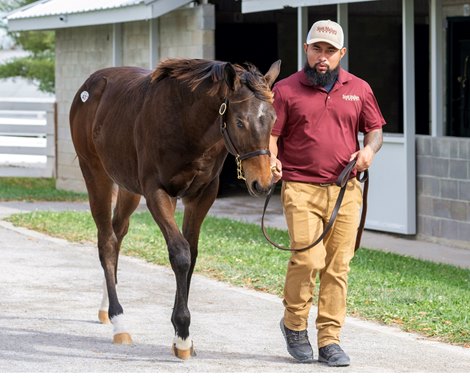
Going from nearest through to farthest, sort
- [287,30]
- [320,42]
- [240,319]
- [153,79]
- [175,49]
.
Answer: [320,42], [153,79], [240,319], [175,49], [287,30]

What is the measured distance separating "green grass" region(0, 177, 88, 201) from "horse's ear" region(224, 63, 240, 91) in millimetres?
13437

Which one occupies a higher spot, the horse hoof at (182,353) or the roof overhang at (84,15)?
the roof overhang at (84,15)

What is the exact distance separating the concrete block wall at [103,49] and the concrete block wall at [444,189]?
5171 millimetres

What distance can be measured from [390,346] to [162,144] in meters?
2.01

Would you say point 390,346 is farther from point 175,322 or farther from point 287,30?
point 287,30

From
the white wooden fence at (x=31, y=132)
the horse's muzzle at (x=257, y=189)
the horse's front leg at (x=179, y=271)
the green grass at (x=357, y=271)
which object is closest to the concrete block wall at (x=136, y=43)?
the white wooden fence at (x=31, y=132)

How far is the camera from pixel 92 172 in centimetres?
955

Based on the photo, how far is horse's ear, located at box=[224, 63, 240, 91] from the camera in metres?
7.33

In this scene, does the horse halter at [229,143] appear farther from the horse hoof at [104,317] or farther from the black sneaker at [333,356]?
the horse hoof at [104,317]

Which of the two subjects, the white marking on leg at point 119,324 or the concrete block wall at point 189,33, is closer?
the white marking on leg at point 119,324

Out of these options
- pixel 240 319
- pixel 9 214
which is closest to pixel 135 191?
pixel 240 319

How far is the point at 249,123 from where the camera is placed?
7.27m

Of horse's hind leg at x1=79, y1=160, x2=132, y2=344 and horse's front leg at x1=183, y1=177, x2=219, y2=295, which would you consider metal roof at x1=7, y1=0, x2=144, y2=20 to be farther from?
horse's front leg at x1=183, y1=177, x2=219, y2=295

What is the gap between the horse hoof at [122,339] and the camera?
27.6 feet
